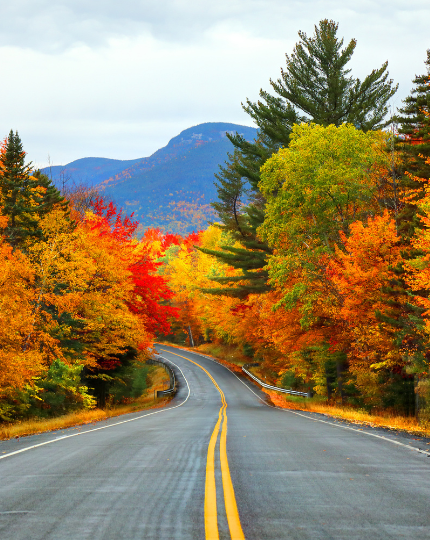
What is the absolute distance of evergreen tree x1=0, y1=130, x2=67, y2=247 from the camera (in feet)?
108

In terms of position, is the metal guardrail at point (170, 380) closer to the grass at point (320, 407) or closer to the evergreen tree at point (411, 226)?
the grass at point (320, 407)

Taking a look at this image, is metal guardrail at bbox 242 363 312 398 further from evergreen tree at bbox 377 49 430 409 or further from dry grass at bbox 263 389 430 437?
evergreen tree at bbox 377 49 430 409

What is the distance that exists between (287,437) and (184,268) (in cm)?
5904

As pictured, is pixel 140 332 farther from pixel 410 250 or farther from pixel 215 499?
pixel 215 499

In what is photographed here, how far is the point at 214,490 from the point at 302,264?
2105 cm

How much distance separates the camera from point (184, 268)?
70.4m

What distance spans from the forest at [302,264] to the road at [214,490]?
1026cm

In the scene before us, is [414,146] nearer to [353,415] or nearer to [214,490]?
[353,415]

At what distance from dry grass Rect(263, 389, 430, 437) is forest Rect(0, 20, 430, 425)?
1490 millimetres

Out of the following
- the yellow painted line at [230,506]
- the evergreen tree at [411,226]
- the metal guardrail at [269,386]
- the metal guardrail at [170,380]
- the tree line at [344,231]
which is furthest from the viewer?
the metal guardrail at [170,380]

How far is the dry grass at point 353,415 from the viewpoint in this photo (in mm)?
15459

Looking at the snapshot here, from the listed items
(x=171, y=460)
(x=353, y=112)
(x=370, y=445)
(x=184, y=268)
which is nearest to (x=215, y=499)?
(x=171, y=460)

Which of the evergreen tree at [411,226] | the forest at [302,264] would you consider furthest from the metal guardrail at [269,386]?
the evergreen tree at [411,226]

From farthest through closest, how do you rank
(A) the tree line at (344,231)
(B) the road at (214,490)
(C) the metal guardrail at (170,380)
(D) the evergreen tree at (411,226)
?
1. (C) the metal guardrail at (170,380)
2. (A) the tree line at (344,231)
3. (D) the evergreen tree at (411,226)
4. (B) the road at (214,490)
